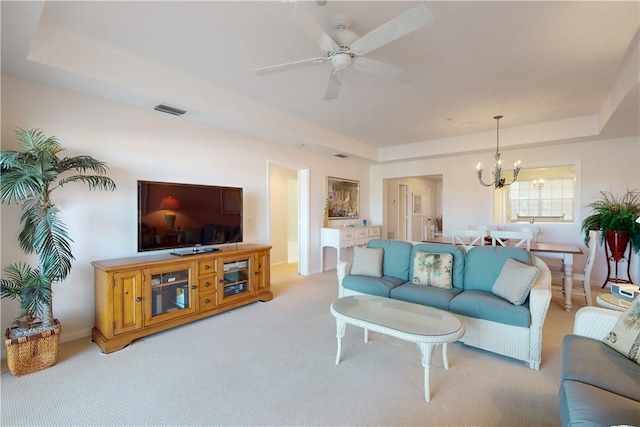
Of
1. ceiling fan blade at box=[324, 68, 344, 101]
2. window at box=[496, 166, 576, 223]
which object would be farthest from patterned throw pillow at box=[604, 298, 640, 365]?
window at box=[496, 166, 576, 223]

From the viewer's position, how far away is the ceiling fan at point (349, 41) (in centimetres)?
165

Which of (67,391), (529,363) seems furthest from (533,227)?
(67,391)

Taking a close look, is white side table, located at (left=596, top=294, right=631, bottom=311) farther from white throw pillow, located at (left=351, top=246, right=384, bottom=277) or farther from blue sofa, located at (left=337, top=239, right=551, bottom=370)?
white throw pillow, located at (left=351, top=246, right=384, bottom=277)

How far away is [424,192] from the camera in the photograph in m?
9.27

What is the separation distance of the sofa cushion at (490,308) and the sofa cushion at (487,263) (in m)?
0.15

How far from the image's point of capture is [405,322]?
7.11 feet

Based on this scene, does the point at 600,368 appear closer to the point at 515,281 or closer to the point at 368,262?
the point at 515,281

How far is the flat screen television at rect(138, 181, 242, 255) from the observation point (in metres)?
3.03

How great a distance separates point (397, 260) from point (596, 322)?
5.82 ft

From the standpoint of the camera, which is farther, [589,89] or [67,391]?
[589,89]

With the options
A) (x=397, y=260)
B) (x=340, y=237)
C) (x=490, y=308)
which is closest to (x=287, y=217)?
(x=340, y=237)

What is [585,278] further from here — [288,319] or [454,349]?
[288,319]

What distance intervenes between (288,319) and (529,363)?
7.64ft

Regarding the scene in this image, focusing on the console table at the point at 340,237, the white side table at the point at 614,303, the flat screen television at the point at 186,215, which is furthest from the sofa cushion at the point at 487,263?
the flat screen television at the point at 186,215
